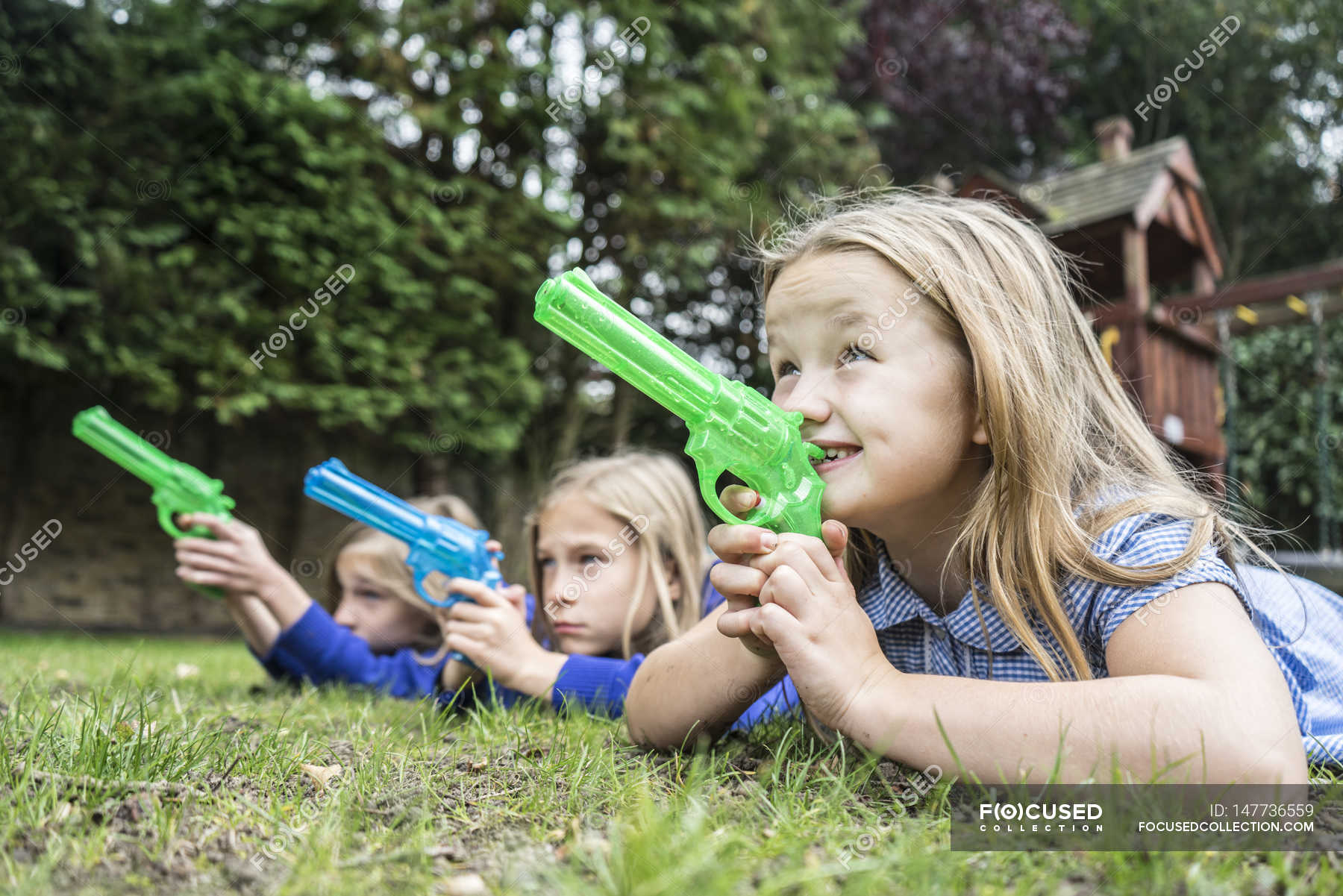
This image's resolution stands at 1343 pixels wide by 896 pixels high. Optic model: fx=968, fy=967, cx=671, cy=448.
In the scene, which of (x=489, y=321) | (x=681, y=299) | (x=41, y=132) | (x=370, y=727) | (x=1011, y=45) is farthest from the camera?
(x=1011, y=45)

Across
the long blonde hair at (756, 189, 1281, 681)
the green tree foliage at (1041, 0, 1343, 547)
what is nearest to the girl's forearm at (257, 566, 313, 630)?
the long blonde hair at (756, 189, 1281, 681)

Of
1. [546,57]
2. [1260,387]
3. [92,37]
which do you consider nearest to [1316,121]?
[1260,387]

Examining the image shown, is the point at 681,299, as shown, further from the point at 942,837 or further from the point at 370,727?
the point at 942,837

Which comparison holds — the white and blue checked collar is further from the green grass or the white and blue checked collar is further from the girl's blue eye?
the girl's blue eye

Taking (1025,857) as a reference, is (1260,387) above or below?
above

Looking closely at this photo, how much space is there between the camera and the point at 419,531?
3.03m

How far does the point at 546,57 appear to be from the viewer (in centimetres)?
851

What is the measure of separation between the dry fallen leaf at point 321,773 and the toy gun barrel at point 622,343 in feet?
2.77

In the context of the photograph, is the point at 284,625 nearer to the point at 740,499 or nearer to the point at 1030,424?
the point at 740,499

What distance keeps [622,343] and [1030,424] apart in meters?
0.84

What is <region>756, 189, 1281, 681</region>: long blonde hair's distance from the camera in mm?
1785

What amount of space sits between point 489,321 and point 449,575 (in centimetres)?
570

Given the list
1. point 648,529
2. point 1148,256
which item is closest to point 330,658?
point 648,529

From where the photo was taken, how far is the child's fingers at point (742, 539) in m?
1.63
